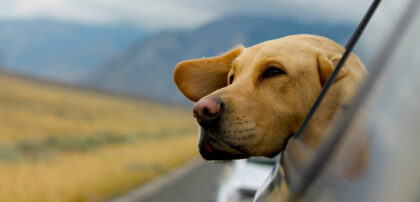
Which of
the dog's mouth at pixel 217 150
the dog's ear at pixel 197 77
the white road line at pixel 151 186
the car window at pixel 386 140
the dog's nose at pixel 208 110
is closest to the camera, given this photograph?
the car window at pixel 386 140

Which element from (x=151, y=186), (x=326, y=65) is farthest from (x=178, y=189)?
(x=326, y=65)

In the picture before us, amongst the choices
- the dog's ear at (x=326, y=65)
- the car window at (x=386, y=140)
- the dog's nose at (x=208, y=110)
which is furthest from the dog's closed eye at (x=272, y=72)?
the car window at (x=386, y=140)

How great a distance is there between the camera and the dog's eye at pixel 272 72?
6.25 feet

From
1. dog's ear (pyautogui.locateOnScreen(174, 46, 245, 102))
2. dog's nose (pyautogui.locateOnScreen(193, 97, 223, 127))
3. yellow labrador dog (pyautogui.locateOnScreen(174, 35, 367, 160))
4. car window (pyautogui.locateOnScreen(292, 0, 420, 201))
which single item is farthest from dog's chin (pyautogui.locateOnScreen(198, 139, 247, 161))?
car window (pyautogui.locateOnScreen(292, 0, 420, 201))

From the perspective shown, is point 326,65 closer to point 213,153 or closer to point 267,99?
point 267,99

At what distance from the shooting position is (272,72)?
193cm

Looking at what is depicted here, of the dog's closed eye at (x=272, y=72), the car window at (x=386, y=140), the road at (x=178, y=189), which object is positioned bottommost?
the road at (x=178, y=189)

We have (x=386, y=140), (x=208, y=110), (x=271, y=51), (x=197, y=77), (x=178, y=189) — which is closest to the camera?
(x=386, y=140)

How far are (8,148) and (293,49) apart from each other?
16618 mm

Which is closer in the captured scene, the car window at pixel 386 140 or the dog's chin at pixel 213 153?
the car window at pixel 386 140

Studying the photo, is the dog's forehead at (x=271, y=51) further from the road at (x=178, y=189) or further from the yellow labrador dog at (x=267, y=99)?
the road at (x=178, y=189)

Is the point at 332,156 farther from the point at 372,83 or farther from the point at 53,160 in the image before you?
the point at 53,160

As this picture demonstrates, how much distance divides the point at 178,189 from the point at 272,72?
12.5 metres

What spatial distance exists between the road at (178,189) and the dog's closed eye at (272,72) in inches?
381
